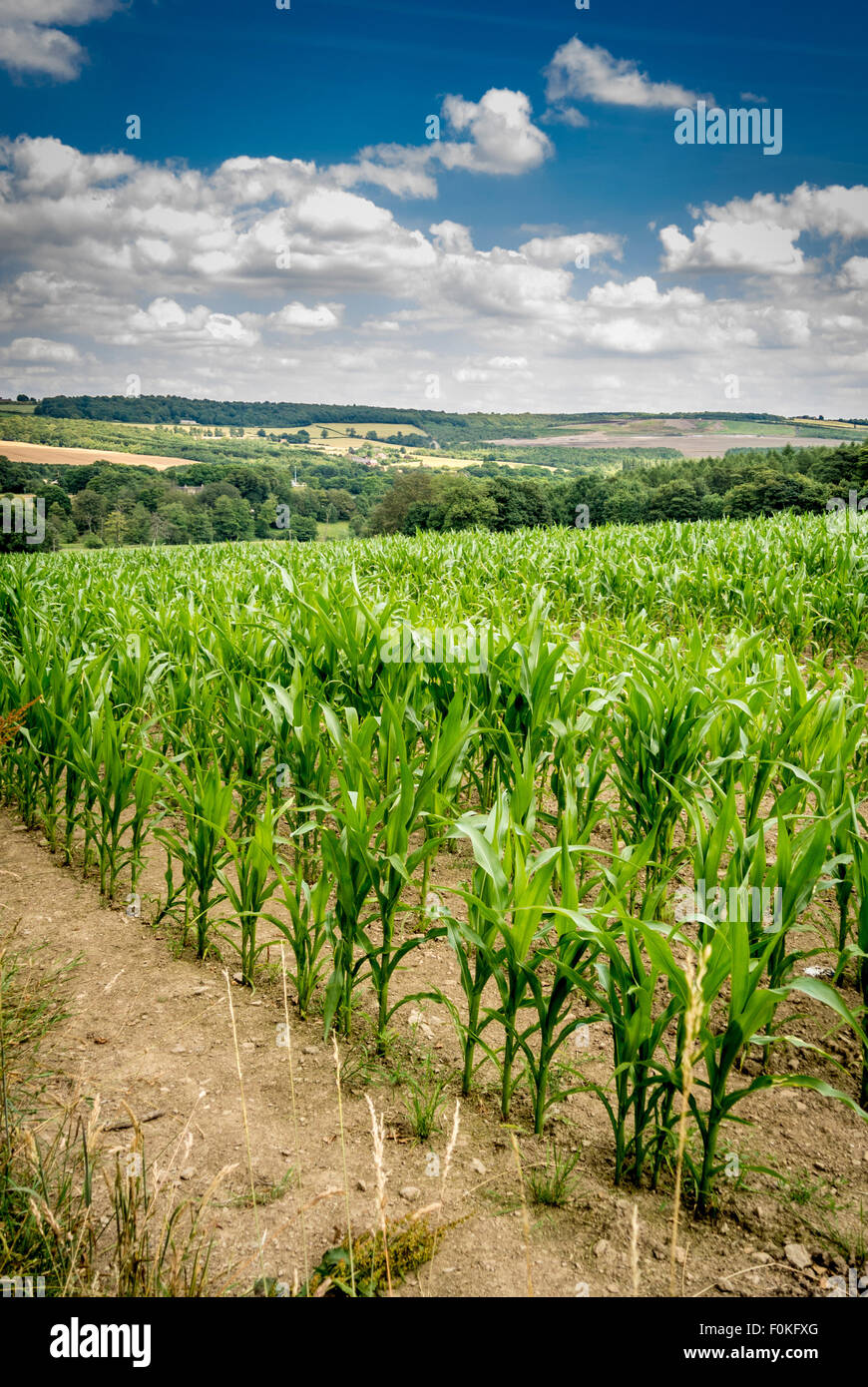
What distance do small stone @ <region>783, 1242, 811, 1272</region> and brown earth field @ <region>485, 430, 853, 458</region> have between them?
75.7 m

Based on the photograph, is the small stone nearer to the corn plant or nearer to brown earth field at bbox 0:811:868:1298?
brown earth field at bbox 0:811:868:1298

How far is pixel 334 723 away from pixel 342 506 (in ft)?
181

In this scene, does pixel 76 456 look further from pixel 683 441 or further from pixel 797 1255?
pixel 797 1255

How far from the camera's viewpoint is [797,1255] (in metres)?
1.83

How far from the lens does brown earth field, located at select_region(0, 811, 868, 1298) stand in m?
1.81

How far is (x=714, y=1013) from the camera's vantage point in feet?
9.73

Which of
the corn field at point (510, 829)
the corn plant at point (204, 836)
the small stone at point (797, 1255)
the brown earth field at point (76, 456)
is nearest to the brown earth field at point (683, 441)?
the brown earth field at point (76, 456)

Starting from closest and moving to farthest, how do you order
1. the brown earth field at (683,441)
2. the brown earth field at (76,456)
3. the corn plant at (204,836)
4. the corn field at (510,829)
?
the corn field at (510,829), the corn plant at (204,836), the brown earth field at (76,456), the brown earth field at (683,441)

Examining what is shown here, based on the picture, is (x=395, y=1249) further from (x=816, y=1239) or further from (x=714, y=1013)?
(x=714, y=1013)

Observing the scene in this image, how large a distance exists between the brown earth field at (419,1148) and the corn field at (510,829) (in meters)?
0.10

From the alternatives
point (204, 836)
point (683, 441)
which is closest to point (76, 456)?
point (683, 441)

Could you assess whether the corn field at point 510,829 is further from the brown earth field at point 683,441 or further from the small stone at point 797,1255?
the brown earth field at point 683,441

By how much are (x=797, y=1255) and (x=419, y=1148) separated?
102 centimetres

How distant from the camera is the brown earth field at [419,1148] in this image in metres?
1.81
